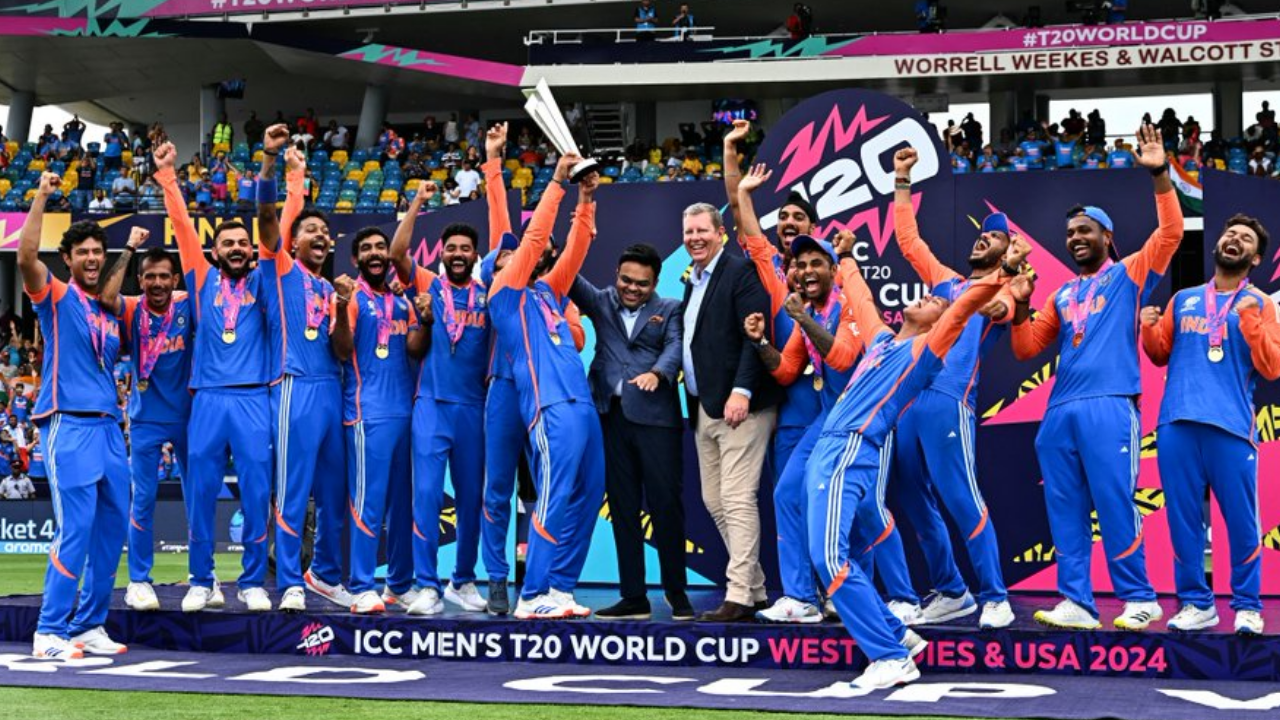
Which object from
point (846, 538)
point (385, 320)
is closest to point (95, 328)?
point (385, 320)

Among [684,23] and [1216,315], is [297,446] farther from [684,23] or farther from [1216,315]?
[684,23]

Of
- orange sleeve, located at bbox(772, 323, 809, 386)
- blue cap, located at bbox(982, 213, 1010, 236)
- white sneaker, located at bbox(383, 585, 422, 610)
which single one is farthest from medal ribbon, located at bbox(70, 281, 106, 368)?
blue cap, located at bbox(982, 213, 1010, 236)

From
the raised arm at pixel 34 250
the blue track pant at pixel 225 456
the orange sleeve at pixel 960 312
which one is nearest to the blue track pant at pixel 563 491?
the blue track pant at pixel 225 456

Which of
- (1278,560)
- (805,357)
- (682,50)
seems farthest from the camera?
(682,50)

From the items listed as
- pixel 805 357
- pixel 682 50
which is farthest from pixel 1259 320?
pixel 682 50

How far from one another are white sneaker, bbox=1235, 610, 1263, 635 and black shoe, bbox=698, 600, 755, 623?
2.34m

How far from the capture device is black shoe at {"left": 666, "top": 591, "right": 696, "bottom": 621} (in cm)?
839

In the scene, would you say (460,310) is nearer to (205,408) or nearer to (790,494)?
(205,408)

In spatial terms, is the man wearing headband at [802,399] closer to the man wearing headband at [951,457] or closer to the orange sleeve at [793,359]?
the orange sleeve at [793,359]

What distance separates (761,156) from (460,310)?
238 centimetres

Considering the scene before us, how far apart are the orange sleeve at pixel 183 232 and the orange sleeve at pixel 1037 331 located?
14.4 feet

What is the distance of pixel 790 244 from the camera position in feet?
27.7

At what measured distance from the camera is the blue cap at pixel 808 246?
8.07m

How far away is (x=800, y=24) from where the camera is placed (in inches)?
1190
